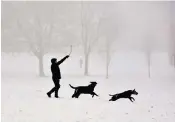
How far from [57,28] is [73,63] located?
0.41m

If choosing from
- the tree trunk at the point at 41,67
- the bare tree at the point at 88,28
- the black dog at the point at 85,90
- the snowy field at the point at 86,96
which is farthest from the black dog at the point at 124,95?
the tree trunk at the point at 41,67

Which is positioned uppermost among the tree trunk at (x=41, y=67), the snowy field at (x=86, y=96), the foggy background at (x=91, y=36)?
the foggy background at (x=91, y=36)

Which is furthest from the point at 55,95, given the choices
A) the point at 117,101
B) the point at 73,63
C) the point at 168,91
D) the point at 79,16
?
the point at 168,91

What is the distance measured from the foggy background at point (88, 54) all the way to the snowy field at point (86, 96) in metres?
0.01

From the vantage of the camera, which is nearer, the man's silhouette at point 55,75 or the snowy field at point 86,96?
the snowy field at point 86,96

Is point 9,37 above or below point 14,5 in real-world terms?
below

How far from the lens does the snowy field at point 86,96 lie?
3436 mm

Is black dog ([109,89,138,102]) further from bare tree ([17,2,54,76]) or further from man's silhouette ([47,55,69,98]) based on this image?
bare tree ([17,2,54,76])

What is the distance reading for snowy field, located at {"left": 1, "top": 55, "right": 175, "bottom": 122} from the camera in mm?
3436

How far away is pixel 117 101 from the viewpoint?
352 centimetres

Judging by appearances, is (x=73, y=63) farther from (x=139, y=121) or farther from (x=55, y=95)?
(x=139, y=121)

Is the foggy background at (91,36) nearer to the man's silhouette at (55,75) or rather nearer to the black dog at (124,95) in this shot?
the man's silhouette at (55,75)

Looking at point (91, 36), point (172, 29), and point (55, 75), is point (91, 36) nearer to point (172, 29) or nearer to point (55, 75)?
point (55, 75)

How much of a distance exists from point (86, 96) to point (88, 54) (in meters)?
0.45
